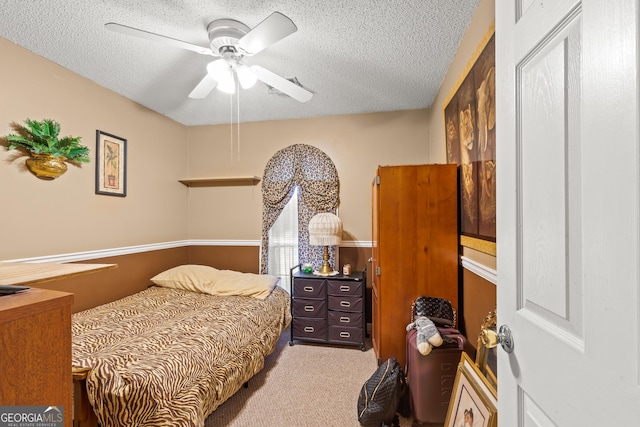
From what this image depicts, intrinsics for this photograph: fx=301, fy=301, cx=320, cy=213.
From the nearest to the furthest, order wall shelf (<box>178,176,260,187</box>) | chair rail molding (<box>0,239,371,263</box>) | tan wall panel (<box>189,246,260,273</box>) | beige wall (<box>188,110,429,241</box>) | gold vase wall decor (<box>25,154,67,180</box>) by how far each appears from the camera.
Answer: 1. gold vase wall decor (<box>25,154,67,180</box>)
2. chair rail molding (<box>0,239,371,263</box>)
3. beige wall (<box>188,110,429,241</box>)
4. wall shelf (<box>178,176,260,187</box>)
5. tan wall panel (<box>189,246,260,273</box>)

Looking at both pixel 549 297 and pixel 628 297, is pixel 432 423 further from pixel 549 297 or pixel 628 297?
pixel 628 297

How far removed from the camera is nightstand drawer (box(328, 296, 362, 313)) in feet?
10.3

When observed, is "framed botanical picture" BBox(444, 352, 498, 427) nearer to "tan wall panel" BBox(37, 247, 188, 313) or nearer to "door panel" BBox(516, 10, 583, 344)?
"door panel" BBox(516, 10, 583, 344)

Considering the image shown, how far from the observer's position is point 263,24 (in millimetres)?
1616

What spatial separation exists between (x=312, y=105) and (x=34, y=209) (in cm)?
269

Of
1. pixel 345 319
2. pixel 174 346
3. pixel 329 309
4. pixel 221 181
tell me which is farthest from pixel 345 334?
pixel 221 181

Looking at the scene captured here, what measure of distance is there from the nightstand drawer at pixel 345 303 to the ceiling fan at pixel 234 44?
2.01 meters

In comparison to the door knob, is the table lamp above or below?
above

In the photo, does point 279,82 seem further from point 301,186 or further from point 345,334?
point 345,334

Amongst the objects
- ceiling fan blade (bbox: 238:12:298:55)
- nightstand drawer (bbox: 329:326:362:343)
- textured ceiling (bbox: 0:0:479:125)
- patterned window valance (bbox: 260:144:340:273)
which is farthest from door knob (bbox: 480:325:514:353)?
Result: patterned window valance (bbox: 260:144:340:273)

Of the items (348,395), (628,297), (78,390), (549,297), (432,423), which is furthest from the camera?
(348,395)

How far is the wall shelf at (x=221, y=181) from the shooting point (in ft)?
12.7

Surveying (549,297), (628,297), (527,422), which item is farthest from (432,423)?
(628,297)

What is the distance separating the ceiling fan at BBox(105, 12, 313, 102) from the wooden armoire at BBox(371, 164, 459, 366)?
3.51 feet
